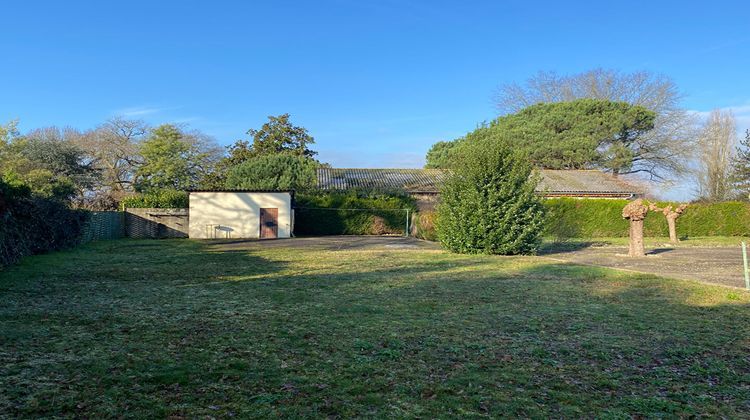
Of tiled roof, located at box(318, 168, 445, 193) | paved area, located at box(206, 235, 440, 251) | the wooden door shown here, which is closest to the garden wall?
paved area, located at box(206, 235, 440, 251)

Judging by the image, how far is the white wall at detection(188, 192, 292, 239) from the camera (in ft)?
80.0

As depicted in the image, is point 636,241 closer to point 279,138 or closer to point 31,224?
point 31,224

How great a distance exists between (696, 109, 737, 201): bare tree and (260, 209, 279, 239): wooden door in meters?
38.2

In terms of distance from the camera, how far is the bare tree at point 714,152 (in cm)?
4184

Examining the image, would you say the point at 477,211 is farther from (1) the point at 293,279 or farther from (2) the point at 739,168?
(2) the point at 739,168

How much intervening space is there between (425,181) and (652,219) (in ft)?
48.0

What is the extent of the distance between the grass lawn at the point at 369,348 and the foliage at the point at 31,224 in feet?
7.72

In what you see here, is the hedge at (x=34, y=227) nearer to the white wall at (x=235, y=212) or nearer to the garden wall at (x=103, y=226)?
the garden wall at (x=103, y=226)

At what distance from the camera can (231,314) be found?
19.2 ft

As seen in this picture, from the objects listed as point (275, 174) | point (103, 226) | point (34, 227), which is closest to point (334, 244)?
point (34, 227)

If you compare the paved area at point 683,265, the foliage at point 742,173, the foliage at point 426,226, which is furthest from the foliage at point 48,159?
the foliage at point 742,173

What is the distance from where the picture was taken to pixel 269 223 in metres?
24.9

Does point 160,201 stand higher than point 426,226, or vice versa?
point 160,201

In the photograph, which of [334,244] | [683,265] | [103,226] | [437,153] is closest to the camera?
[683,265]
